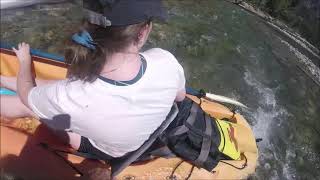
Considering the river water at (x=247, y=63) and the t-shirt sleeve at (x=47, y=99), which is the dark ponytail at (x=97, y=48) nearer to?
the t-shirt sleeve at (x=47, y=99)

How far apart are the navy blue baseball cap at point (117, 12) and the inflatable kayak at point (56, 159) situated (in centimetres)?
90

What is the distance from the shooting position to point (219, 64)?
5.15 m

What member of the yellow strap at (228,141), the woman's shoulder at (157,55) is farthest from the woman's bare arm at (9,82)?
the yellow strap at (228,141)

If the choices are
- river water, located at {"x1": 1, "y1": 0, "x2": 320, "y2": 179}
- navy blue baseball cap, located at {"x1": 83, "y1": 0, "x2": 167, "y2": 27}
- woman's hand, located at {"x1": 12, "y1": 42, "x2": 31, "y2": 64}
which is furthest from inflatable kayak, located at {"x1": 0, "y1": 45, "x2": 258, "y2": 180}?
navy blue baseball cap, located at {"x1": 83, "y1": 0, "x2": 167, "y2": 27}

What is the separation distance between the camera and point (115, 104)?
2305 millimetres

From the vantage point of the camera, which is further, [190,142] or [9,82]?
[190,142]

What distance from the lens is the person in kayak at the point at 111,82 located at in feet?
7.12

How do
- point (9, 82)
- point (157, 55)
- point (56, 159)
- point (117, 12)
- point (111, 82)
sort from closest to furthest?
point (117, 12)
point (111, 82)
point (157, 55)
point (56, 159)
point (9, 82)

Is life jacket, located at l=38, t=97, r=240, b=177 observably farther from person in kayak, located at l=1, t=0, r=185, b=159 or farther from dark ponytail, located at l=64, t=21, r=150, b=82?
dark ponytail, located at l=64, t=21, r=150, b=82

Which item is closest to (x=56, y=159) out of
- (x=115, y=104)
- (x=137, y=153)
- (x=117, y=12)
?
(x=137, y=153)

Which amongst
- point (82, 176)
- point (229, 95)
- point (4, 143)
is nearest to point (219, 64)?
point (229, 95)

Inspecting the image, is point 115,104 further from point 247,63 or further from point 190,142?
point 247,63

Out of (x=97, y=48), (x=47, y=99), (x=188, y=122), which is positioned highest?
(x=97, y=48)

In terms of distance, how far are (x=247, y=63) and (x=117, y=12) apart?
339 centimetres
